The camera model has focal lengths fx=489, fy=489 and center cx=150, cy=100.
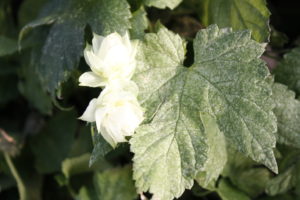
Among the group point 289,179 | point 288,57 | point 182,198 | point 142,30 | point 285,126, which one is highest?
point 142,30

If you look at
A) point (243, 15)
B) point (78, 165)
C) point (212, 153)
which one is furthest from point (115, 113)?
point (78, 165)

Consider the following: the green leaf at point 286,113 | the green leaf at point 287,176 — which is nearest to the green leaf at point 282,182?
the green leaf at point 287,176

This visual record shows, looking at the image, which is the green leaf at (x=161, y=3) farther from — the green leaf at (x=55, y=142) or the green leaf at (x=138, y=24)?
the green leaf at (x=55, y=142)

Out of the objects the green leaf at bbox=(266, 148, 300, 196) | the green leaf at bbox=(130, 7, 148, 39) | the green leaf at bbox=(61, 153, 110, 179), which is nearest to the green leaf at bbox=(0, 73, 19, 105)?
the green leaf at bbox=(61, 153, 110, 179)

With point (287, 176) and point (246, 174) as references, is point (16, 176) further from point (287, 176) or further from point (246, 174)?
point (287, 176)

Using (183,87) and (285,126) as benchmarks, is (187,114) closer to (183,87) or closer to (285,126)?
(183,87)

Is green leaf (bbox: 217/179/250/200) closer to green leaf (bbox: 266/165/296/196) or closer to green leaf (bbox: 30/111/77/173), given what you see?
green leaf (bbox: 266/165/296/196)

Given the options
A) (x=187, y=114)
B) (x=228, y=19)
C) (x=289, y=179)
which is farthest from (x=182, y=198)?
(x=228, y=19)
